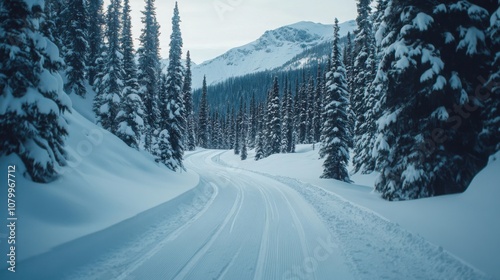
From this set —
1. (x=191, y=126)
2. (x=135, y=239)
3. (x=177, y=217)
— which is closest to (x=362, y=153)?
(x=177, y=217)

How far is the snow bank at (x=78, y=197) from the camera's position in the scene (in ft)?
18.6

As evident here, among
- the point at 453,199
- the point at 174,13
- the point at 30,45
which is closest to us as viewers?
the point at 30,45

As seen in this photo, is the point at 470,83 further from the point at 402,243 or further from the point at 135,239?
the point at 135,239

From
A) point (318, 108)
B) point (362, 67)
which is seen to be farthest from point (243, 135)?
point (362, 67)

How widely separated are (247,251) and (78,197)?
5041mm

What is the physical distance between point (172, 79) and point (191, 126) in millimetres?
49447

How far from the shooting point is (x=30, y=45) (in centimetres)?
709

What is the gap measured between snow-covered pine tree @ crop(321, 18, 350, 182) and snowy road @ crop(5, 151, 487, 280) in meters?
14.0

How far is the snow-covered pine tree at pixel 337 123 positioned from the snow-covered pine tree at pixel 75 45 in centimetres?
2968

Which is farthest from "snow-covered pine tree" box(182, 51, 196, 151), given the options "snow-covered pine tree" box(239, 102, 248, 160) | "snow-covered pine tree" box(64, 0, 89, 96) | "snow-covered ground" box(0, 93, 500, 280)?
"snow-covered ground" box(0, 93, 500, 280)

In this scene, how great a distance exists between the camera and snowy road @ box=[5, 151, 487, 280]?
545 cm

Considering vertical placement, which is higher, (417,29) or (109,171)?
(417,29)

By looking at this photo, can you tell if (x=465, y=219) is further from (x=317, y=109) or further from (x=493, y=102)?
(x=317, y=109)

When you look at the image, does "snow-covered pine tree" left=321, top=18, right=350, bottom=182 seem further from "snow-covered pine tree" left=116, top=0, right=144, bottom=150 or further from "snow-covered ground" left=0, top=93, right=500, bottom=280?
"snow-covered pine tree" left=116, top=0, right=144, bottom=150
